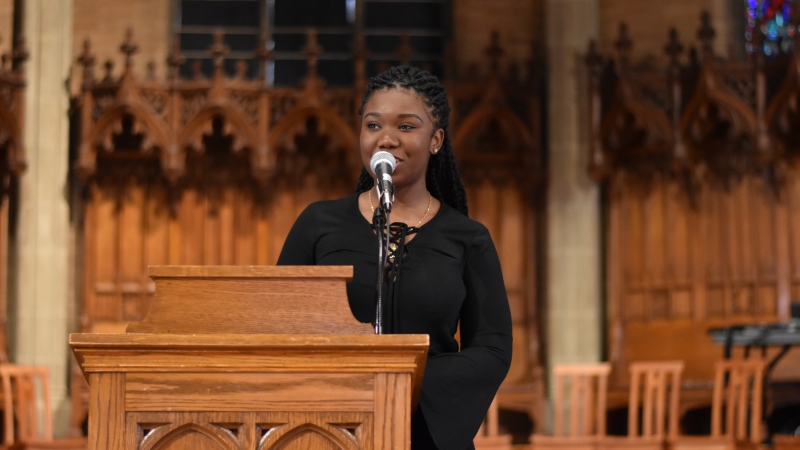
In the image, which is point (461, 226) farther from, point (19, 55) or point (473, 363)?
point (19, 55)

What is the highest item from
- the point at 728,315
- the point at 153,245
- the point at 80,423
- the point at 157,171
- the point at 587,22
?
the point at 587,22

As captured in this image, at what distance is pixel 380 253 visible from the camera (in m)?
2.17

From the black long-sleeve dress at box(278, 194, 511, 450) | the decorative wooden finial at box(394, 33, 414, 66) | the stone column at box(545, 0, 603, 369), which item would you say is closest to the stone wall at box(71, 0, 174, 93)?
the decorative wooden finial at box(394, 33, 414, 66)

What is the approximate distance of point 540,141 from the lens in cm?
914

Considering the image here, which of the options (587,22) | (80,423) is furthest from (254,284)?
(587,22)

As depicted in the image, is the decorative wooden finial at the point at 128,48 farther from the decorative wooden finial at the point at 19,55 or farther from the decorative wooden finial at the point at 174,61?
the decorative wooden finial at the point at 19,55

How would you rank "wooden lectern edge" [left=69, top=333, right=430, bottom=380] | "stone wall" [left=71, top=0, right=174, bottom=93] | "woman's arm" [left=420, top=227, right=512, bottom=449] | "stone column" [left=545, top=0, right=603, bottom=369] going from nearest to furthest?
"wooden lectern edge" [left=69, top=333, right=430, bottom=380]
"woman's arm" [left=420, top=227, right=512, bottom=449]
"stone column" [left=545, top=0, right=603, bottom=369]
"stone wall" [left=71, top=0, right=174, bottom=93]

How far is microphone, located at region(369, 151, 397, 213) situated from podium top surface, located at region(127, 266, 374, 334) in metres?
0.28

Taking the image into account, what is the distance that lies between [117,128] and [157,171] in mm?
612

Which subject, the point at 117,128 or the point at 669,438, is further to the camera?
the point at 117,128

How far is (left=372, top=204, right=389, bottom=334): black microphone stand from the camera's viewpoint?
2.12m

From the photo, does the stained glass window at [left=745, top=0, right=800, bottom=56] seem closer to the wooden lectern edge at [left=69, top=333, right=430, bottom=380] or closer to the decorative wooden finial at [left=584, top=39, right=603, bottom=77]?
the decorative wooden finial at [left=584, top=39, right=603, bottom=77]

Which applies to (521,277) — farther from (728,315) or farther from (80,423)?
(80,423)

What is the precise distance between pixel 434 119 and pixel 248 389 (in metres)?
0.90
